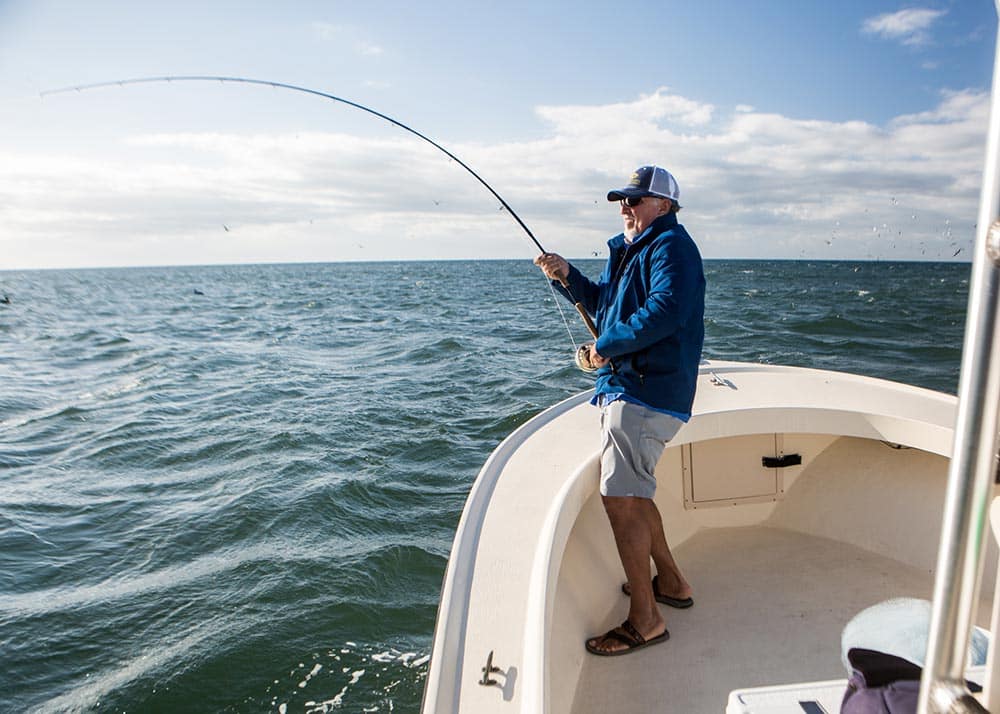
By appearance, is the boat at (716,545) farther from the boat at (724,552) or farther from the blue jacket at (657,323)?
the blue jacket at (657,323)

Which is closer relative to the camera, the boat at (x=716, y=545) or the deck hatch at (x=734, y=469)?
the boat at (x=716, y=545)

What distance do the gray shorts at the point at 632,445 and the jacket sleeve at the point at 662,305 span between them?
0.70 feet

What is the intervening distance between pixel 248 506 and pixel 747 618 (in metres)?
3.94

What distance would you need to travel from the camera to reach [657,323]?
211 cm

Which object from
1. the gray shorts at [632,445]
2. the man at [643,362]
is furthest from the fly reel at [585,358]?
the gray shorts at [632,445]

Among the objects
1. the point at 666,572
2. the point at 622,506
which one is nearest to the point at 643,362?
the point at 622,506

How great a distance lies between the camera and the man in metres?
2.15

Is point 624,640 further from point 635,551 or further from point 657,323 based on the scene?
point 657,323

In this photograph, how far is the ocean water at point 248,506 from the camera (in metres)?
3.42

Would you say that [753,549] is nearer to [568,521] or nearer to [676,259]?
[568,521]

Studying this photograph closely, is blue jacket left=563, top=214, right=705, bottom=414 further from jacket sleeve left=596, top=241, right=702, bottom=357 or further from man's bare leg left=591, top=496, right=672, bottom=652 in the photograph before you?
man's bare leg left=591, top=496, right=672, bottom=652

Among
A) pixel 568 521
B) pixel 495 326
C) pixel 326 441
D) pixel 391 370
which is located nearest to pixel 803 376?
pixel 568 521

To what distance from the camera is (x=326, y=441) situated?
699 cm

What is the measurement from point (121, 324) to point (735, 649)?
21910mm
